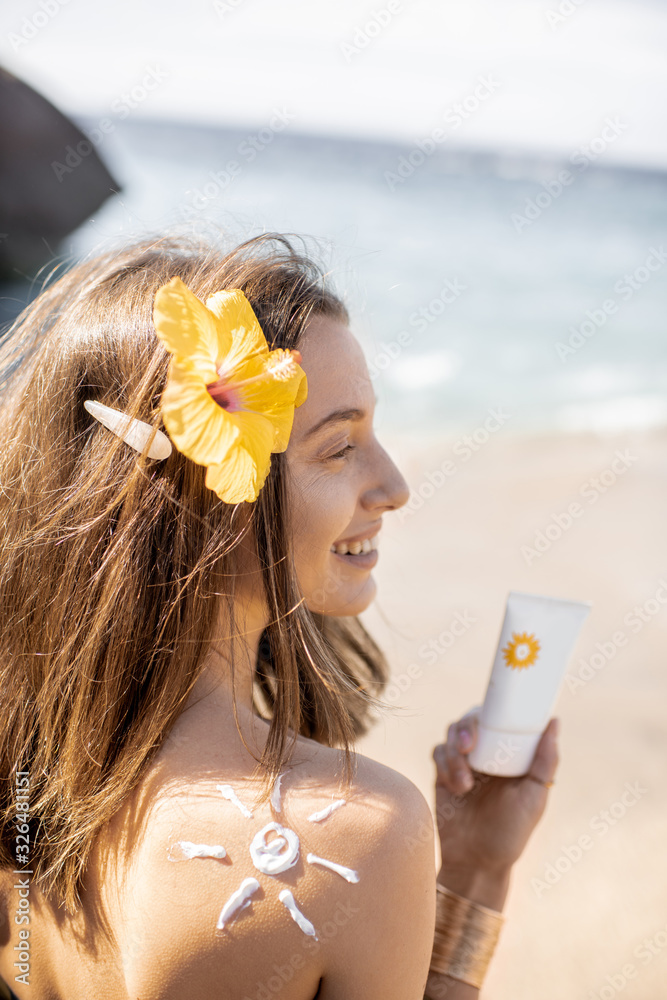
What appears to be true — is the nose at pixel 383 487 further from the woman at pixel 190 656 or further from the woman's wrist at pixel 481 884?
the woman's wrist at pixel 481 884

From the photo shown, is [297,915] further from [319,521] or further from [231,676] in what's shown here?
[319,521]

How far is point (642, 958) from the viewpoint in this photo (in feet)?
7.86

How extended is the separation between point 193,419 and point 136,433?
142 millimetres

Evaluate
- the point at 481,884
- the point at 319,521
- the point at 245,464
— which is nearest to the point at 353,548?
the point at 319,521

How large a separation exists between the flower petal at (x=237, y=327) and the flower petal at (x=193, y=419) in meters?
0.09

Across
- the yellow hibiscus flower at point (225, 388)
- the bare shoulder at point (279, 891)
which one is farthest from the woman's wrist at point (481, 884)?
the yellow hibiscus flower at point (225, 388)

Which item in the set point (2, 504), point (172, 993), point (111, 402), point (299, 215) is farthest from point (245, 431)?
point (299, 215)

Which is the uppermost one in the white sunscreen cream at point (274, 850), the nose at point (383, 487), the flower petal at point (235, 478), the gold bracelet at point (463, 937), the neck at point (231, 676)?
the flower petal at point (235, 478)

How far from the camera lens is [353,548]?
147cm

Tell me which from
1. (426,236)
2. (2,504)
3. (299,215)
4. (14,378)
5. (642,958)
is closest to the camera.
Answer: (2,504)

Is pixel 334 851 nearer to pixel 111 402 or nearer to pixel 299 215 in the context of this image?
pixel 111 402

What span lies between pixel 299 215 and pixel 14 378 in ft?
59.3

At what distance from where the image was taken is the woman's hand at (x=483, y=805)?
158 cm

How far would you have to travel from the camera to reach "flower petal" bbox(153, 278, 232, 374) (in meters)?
0.96
